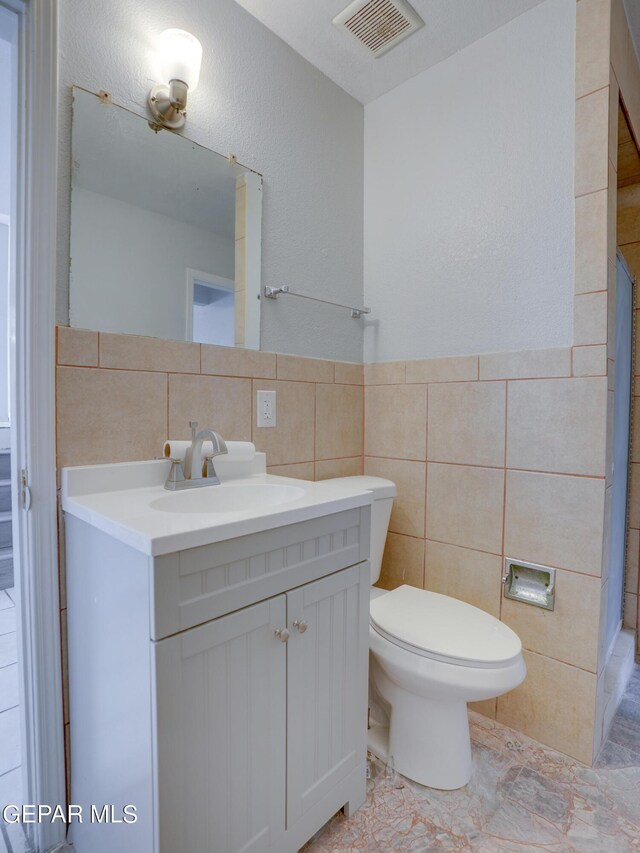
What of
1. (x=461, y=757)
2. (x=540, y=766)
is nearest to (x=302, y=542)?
(x=461, y=757)

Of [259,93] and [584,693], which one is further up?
[259,93]

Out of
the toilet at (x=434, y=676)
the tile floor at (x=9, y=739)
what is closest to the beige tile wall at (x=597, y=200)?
the toilet at (x=434, y=676)

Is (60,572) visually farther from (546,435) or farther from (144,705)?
(546,435)

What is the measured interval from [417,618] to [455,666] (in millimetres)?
199

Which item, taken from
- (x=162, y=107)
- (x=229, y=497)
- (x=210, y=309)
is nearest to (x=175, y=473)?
(x=229, y=497)

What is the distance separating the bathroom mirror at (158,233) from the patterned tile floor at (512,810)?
1376 millimetres

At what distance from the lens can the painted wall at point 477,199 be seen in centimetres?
141

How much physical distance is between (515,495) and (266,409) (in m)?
0.88

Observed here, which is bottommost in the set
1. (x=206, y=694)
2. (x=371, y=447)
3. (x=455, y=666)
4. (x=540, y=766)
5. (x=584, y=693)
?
(x=540, y=766)

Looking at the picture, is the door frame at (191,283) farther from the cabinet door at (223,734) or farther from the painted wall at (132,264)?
the cabinet door at (223,734)

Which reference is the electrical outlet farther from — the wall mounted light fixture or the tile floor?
the tile floor

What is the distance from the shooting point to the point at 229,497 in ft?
4.14

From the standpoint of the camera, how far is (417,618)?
134 centimetres

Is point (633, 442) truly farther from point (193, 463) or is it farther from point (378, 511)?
point (193, 463)
